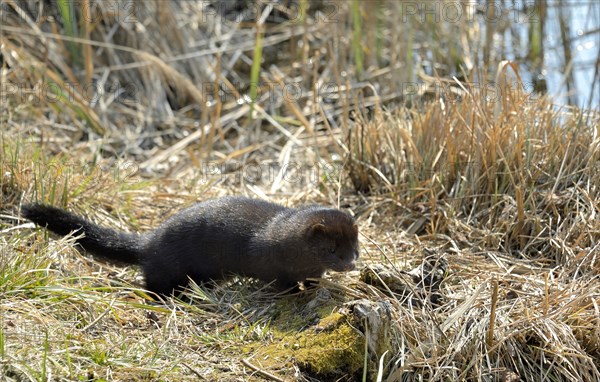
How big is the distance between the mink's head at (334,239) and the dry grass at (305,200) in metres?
0.20

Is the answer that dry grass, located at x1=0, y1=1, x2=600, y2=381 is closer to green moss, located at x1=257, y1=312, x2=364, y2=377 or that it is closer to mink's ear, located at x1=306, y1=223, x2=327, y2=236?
green moss, located at x1=257, y1=312, x2=364, y2=377

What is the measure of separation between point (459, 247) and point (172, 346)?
6.88ft

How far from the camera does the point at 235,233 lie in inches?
200

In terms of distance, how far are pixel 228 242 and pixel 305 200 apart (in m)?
1.48

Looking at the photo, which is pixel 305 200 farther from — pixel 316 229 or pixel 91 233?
pixel 91 233

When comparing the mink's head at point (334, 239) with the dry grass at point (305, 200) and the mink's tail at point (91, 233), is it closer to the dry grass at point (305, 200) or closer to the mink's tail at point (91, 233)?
the dry grass at point (305, 200)

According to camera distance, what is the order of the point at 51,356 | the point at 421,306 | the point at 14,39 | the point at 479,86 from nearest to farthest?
the point at 51,356 → the point at 421,306 → the point at 479,86 → the point at 14,39

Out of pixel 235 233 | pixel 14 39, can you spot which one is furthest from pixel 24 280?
pixel 14 39

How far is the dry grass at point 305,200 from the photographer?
4160 millimetres

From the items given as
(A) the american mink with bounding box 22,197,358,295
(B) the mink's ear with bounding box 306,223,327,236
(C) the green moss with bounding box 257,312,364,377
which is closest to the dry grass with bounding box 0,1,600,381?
(C) the green moss with bounding box 257,312,364,377

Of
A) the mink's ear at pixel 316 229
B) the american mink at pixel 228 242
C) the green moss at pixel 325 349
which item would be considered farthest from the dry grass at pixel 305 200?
the mink's ear at pixel 316 229

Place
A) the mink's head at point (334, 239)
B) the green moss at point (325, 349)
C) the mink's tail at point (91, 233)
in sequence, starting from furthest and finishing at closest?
the mink's tail at point (91, 233)
the mink's head at point (334, 239)
the green moss at point (325, 349)

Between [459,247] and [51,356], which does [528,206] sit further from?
[51,356]

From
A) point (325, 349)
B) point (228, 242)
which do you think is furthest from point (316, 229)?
point (325, 349)
